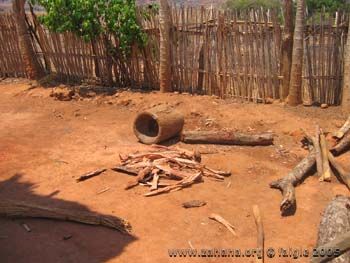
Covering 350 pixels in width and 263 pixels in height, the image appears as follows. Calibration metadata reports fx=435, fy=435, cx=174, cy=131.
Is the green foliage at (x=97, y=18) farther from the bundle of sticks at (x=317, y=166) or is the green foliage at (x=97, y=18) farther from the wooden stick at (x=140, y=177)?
the bundle of sticks at (x=317, y=166)

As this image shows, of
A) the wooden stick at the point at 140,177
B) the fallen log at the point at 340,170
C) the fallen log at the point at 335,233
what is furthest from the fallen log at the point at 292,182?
the wooden stick at the point at 140,177

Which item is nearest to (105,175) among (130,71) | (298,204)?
(298,204)

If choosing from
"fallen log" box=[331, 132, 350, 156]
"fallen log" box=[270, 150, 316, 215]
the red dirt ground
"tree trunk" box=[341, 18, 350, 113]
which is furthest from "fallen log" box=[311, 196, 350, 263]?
"tree trunk" box=[341, 18, 350, 113]

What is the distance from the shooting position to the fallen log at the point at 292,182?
502 centimetres

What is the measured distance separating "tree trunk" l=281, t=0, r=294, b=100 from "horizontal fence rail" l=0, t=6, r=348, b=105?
0.10m

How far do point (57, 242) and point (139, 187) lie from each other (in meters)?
1.52

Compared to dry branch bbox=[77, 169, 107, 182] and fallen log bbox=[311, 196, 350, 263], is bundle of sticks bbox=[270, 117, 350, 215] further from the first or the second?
dry branch bbox=[77, 169, 107, 182]

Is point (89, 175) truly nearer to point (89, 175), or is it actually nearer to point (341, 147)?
point (89, 175)

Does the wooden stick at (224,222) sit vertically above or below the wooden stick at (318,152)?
below

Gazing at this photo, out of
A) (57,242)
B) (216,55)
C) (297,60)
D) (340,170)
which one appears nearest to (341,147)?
(340,170)

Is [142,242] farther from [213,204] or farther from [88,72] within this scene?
[88,72]

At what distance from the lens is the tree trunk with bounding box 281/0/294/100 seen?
26.2 feet

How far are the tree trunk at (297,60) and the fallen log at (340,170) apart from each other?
2307mm

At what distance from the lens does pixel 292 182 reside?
5.61m
